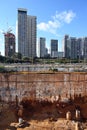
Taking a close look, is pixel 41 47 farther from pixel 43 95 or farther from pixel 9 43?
pixel 43 95

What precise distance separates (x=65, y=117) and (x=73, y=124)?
1.32m

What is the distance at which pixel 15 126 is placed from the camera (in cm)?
1931

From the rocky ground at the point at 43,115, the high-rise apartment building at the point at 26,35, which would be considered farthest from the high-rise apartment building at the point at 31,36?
the rocky ground at the point at 43,115

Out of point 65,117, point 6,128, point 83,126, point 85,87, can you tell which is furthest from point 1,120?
point 85,87

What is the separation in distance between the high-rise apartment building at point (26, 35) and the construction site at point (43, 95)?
6639cm

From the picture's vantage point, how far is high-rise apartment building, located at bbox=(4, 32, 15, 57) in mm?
83062

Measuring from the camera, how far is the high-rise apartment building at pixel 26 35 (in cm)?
8875

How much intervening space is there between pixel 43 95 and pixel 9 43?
65902 mm

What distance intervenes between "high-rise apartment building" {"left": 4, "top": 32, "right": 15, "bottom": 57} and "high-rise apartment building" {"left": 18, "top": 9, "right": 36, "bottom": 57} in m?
2.97

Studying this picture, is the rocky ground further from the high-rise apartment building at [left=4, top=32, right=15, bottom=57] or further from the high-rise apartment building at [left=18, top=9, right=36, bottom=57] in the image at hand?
the high-rise apartment building at [left=18, top=9, right=36, bottom=57]

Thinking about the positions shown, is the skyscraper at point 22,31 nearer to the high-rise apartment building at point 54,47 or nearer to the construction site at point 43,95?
the high-rise apartment building at point 54,47

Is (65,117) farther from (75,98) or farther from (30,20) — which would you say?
(30,20)

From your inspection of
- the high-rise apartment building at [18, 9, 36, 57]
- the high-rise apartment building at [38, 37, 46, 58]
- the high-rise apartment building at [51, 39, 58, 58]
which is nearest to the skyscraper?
the high-rise apartment building at [18, 9, 36, 57]

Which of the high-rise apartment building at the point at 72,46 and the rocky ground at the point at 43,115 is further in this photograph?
the high-rise apartment building at the point at 72,46
